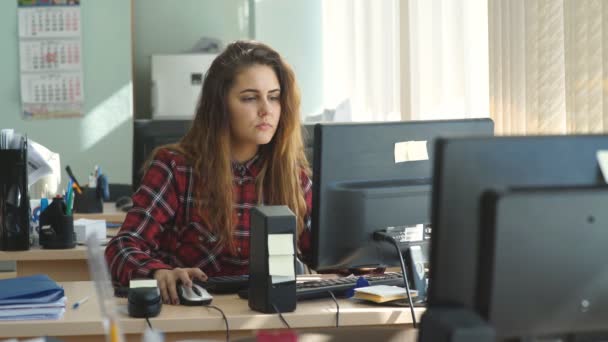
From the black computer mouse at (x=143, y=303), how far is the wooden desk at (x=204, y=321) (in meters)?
0.02

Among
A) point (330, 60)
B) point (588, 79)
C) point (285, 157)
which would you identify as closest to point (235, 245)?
point (285, 157)

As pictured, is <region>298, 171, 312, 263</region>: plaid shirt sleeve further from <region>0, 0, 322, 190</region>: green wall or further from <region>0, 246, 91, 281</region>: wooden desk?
<region>0, 0, 322, 190</region>: green wall

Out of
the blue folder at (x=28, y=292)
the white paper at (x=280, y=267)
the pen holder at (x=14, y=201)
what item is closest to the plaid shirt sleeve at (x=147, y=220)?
the blue folder at (x=28, y=292)

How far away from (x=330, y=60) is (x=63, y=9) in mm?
1698

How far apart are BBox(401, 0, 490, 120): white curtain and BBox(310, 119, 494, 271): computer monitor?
52.7 inches

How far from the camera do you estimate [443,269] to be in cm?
113

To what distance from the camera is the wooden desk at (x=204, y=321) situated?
188 centimetres

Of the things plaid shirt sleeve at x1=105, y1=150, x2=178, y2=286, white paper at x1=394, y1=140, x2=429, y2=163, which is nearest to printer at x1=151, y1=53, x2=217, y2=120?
plaid shirt sleeve at x1=105, y1=150, x2=178, y2=286

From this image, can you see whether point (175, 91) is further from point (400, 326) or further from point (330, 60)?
point (400, 326)

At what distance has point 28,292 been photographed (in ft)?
6.34

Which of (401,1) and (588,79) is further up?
(401,1)

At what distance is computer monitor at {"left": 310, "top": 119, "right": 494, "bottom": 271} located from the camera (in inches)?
75.4

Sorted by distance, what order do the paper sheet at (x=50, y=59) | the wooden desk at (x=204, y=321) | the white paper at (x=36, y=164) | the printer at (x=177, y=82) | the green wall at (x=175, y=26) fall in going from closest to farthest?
1. the wooden desk at (x=204, y=321)
2. the white paper at (x=36, y=164)
3. the paper sheet at (x=50, y=59)
4. the printer at (x=177, y=82)
5. the green wall at (x=175, y=26)

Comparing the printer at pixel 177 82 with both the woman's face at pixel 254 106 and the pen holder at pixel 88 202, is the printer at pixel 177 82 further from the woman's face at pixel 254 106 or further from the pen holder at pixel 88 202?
the woman's face at pixel 254 106
